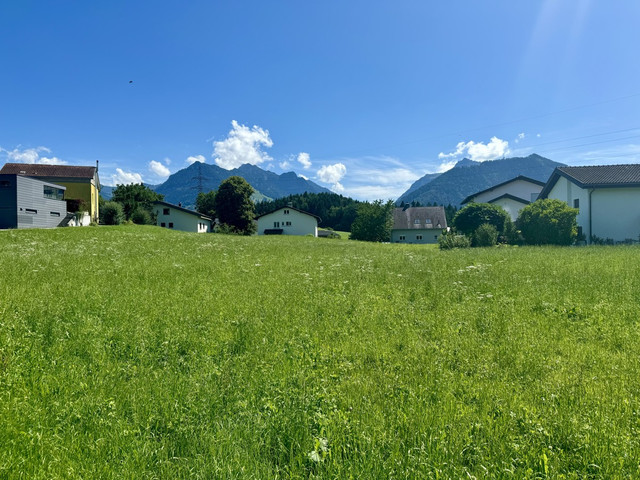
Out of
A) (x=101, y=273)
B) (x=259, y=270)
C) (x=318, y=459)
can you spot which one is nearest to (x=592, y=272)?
(x=259, y=270)

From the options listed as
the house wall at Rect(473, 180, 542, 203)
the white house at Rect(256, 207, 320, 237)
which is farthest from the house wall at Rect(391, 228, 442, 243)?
the white house at Rect(256, 207, 320, 237)

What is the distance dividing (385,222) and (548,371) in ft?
167

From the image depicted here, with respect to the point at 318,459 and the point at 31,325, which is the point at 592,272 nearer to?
the point at 318,459

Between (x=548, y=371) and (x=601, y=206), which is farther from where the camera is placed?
(x=601, y=206)

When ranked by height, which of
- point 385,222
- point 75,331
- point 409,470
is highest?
point 385,222

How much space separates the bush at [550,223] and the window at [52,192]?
5529 centimetres

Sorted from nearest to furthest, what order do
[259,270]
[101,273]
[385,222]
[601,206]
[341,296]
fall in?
[341,296] < [101,273] < [259,270] < [601,206] < [385,222]

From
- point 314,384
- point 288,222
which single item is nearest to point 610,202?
point 314,384

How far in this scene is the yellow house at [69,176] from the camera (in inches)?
1954

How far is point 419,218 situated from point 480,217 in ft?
127

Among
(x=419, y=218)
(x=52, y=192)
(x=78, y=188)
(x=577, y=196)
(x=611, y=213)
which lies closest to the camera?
(x=611, y=213)

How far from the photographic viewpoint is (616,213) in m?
29.2

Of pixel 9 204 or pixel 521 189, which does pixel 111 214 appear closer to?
pixel 9 204

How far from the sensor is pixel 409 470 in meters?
2.53
